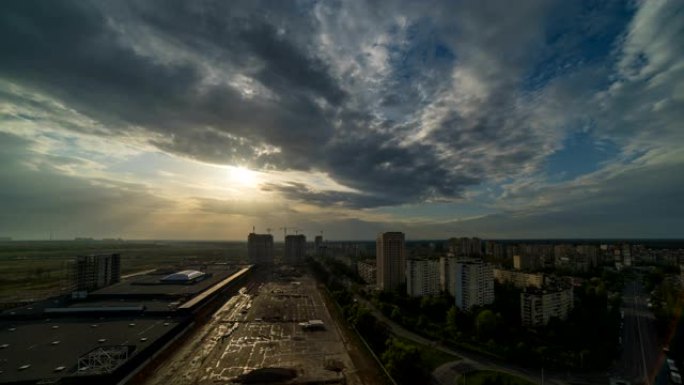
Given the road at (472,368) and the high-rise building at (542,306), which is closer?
the road at (472,368)

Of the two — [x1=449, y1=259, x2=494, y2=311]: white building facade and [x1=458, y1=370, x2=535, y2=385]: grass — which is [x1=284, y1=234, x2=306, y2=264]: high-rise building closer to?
[x1=449, y1=259, x2=494, y2=311]: white building facade

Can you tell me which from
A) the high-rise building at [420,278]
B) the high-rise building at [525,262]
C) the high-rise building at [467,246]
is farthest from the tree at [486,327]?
the high-rise building at [467,246]

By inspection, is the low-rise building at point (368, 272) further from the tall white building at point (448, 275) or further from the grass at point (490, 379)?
the grass at point (490, 379)

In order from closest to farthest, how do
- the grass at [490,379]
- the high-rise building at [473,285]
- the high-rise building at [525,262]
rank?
the grass at [490,379] < the high-rise building at [473,285] < the high-rise building at [525,262]

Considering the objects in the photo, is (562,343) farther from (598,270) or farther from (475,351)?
(598,270)

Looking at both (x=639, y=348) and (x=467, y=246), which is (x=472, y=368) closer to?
(x=639, y=348)

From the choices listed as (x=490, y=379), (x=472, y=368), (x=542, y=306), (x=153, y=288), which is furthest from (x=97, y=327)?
(x=542, y=306)

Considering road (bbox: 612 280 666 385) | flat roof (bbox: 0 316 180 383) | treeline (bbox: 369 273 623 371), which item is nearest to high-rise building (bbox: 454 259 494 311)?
treeline (bbox: 369 273 623 371)
